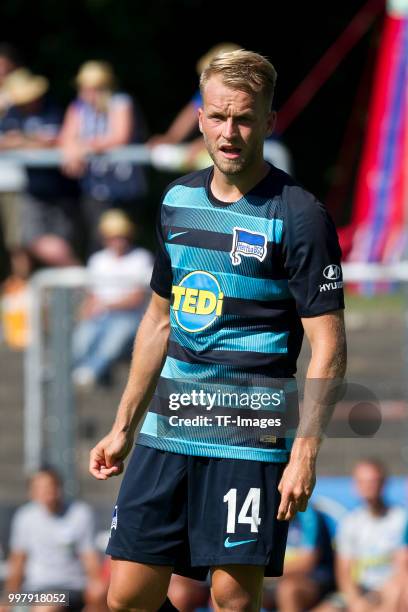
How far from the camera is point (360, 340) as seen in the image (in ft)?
30.8

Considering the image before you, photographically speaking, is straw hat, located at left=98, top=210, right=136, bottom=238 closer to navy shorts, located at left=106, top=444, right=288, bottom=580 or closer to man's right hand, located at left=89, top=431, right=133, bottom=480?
man's right hand, located at left=89, top=431, right=133, bottom=480

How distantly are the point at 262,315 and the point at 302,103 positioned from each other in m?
18.6

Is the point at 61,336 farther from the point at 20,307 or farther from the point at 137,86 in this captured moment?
the point at 137,86

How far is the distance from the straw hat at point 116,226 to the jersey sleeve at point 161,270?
195 inches

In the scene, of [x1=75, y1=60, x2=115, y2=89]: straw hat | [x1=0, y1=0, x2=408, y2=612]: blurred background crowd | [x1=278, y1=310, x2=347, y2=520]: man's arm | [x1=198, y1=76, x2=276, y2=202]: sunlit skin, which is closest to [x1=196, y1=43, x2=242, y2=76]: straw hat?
[x1=0, y1=0, x2=408, y2=612]: blurred background crowd

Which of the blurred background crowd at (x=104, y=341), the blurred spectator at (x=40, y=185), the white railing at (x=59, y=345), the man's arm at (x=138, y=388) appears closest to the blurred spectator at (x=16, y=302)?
the blurred background crowd at (x=104, y=341)

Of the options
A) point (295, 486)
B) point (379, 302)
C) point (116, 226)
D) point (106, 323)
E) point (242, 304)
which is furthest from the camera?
point (116, 226)

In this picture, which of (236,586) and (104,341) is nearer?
(236,586)

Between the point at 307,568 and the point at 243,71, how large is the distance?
15.1 feet

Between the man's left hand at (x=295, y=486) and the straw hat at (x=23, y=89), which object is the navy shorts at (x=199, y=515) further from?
the straw hat at (x=23, y=89)

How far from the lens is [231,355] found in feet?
15.1

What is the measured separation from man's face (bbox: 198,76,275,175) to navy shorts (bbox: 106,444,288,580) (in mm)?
1033

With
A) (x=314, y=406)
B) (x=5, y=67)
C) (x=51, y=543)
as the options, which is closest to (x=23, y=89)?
(x=5, y=67)

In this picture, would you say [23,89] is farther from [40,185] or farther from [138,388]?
[138,388]
